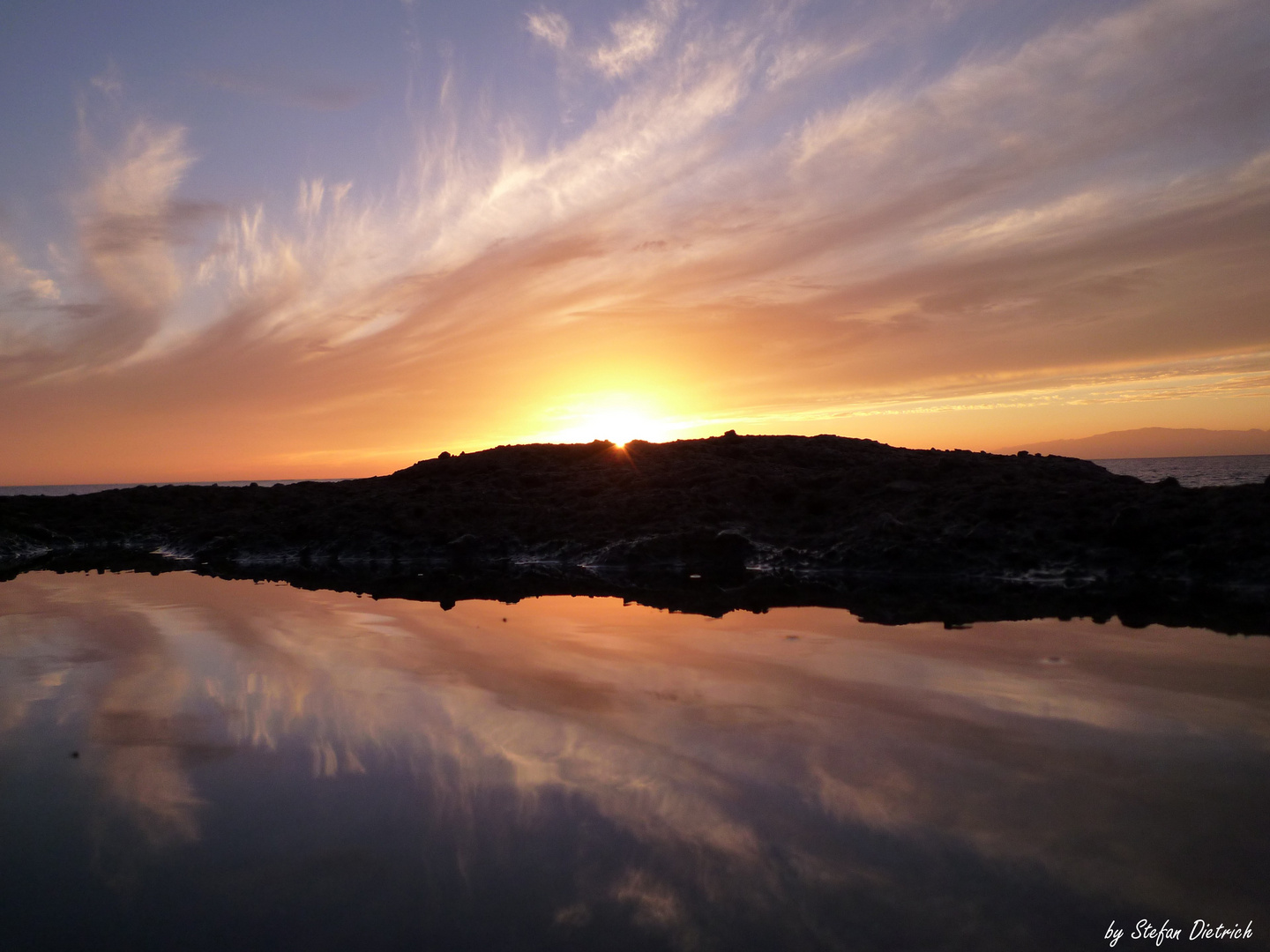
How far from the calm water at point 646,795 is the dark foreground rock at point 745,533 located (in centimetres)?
359

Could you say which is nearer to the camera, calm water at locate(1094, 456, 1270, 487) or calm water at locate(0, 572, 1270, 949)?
calm water at locate(0, 572, 1270, 949)

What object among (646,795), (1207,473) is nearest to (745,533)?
(646,795)

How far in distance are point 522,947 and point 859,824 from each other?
2.03 metres

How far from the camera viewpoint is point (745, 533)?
18.0 meters

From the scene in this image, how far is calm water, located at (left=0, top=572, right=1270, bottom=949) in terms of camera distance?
3.74 m

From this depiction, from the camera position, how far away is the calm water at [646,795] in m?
3.74

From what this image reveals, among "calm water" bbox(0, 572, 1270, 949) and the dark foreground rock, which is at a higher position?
the dark foreground rock

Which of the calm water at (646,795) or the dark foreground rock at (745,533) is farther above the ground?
the dark foreground rock at (745,533)

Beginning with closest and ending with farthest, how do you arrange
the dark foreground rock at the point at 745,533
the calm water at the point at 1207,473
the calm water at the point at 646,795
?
1. the calm water at the point at 646,795
2. the dark foreground rock at the point at 745,533
3. the calm water at the point at 1207,473

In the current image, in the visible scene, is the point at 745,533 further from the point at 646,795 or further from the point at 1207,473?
the point at 1207,473

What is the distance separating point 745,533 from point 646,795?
1320 cm

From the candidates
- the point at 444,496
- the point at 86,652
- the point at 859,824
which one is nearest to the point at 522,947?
the point at 859,824

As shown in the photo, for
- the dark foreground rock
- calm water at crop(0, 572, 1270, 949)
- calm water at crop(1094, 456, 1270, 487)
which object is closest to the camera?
calm water at crop(0, 572, 1270, 949)

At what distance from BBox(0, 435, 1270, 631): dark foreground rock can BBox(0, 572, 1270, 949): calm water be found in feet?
11.8
